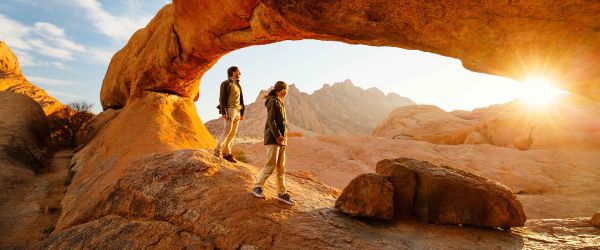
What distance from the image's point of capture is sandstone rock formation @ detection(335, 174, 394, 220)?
20.5 ft

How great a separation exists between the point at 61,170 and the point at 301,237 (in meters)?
13.5

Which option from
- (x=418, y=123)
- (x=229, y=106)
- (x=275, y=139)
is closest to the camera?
(x=275, y=139)

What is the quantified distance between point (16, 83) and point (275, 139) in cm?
2570

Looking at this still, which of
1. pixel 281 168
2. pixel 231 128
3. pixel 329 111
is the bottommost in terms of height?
pixel 281 168

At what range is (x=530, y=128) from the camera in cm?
2644

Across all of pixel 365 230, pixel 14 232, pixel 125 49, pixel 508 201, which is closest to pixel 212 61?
pixel 125 49

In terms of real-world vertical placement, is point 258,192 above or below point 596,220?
below

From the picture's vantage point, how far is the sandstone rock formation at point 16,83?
2108 centimetres

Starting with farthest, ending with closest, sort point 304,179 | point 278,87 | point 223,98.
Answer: point 304,179 → point 223,98 → point 278,87

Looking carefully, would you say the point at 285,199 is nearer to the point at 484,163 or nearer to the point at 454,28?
the point at 454,28

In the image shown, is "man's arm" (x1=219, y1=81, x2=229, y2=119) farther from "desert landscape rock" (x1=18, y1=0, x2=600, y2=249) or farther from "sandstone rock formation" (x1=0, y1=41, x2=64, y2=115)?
"sandstone rock formation" (x1=0, y1=41, x2=64, y2=115)

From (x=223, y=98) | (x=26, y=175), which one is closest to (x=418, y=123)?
(x=223, y=98)

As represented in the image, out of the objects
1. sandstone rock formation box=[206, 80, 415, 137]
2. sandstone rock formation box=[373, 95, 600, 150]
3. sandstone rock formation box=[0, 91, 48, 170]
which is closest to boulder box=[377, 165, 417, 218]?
sandstone rock formation box=[0, 91, 48, 170]

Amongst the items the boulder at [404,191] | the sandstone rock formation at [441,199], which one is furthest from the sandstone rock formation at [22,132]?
the boulder at [404,191]
